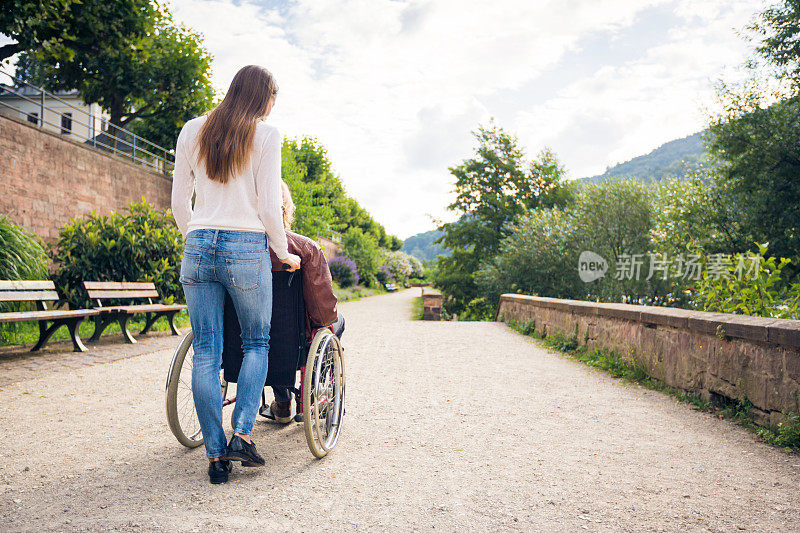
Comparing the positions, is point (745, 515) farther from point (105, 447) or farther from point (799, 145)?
point (799, 145)

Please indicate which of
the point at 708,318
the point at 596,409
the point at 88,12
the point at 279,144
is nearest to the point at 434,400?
the point at 596,409

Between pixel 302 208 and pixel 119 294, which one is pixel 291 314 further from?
pixel 302 208

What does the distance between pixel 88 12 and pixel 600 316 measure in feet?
45.8

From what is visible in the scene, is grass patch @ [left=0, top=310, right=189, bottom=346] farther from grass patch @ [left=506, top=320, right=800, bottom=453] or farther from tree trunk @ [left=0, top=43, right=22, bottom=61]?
grass patch @ [left=506, top=320, right=800, bottom=453]

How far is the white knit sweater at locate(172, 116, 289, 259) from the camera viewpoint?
265 centimetres

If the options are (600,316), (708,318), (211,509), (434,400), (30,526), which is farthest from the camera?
(600,316)

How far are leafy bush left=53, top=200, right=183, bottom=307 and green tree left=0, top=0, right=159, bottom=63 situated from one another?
4259 mm

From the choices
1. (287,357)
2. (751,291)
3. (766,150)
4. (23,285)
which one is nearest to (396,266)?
(766,150)

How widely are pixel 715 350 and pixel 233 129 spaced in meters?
3.89

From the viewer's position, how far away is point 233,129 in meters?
2.64

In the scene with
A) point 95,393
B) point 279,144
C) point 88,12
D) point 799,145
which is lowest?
point 95,393

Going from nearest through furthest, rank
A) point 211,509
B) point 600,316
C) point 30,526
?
point 30,526, point 211,509, point 600,316

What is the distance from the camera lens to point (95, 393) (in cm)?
468

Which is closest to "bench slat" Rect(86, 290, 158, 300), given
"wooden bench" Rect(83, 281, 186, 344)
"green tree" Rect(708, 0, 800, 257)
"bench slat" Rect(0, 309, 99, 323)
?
"wooden bench" Rect(83, 281, 186, 344)
